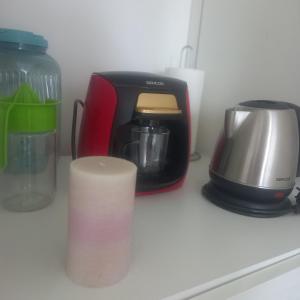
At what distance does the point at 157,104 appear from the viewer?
582mm

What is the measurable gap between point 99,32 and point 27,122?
487 millimetres

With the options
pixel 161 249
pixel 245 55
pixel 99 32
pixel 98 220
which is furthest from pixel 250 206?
pixel 99 32

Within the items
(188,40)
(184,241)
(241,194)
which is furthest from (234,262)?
(188,40)

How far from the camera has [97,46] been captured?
32.9 inches

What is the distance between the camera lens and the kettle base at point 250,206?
55 centimetres

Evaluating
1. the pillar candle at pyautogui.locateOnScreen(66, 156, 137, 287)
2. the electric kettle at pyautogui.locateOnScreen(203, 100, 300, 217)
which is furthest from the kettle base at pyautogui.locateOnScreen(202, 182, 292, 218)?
the pillar candle at pyautogui.locateOnScreen(66, 156, 137, 287)

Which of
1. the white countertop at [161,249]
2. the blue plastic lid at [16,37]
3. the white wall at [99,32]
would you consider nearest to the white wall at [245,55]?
the white wall at [99,32]

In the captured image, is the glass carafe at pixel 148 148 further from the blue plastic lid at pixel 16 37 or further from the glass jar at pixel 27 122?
the blue plastic lid at pixel 16 37

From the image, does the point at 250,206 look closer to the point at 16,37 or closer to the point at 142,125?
the point at 142,125

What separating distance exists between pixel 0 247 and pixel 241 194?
1.30ft

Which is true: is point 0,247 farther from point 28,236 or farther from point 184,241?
point 184,241

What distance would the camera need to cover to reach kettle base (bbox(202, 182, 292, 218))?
555 millimetres

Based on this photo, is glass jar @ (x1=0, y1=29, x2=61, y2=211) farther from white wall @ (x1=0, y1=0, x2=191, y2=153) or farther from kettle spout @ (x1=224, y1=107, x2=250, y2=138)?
kettle spout @ (x1=224, y1=107, x2=250, y2=138)

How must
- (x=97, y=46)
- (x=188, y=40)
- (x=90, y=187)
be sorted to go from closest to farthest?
(x=90, y=187), (x=97, y=46), (x=188, y=40)
